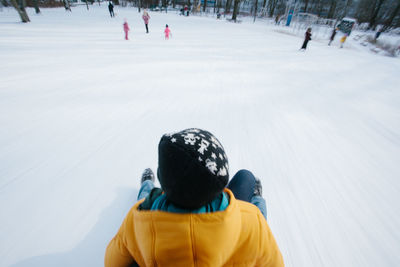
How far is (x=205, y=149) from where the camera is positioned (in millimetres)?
599

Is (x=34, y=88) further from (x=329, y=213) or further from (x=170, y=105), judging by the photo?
(x=329, y=213)

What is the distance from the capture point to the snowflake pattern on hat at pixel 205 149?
57 centimetres

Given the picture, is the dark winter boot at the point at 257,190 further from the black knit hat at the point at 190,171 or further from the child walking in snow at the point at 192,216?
the black knit hat at the point at 190,171

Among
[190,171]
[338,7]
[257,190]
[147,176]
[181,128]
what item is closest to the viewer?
[190,171]

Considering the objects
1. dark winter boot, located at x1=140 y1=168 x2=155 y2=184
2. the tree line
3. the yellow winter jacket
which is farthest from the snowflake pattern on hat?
the tree line

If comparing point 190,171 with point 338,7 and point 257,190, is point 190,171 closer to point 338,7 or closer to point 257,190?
point 257,190

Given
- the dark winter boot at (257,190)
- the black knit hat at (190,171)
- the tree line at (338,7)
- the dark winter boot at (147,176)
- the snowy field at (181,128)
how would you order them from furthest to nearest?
1. the tree line at (338,7)
2. the dark winter boot at (147,176)
3. the dark winter boot at (257,190)
4. the snowy field at (181,128)
5. the black knit hat at (190,171)

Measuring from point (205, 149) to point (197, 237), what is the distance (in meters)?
0.29

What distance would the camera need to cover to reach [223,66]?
5266 mm

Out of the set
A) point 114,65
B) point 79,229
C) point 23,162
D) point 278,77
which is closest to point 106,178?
point 79,229

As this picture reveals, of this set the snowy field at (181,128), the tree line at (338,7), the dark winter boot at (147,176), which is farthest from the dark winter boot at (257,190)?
the tree line at (338,7)

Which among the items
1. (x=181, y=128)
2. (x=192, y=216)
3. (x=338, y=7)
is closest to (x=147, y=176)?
(x=181, y=128)

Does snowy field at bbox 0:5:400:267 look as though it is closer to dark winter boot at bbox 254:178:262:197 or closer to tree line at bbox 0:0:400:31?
dark winter boot at bbox 254:178:262:197

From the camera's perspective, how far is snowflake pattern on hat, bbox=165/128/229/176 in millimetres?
568
